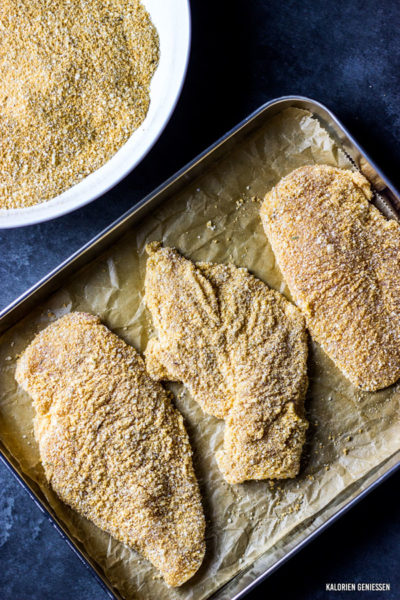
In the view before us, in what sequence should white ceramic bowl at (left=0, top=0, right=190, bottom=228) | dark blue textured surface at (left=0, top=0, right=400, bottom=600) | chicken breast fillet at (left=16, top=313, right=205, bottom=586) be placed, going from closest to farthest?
white ceramic bowl at (left=0, top=0, right=190, bottom=228)
chicken breast fillet at (left=16, top=313, right=205, bottom=586)
dark blue textured surface at (left=0, top=0, right=400, bottom=600)

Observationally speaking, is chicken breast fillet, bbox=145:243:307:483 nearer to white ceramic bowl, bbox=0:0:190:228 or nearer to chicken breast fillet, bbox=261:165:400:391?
chicken breast fillet, bbox=261:165:400:391

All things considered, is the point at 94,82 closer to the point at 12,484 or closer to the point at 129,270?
the point at 129,270

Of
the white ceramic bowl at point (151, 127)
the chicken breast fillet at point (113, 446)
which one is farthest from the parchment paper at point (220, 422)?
the white ceramic bowl at point (151, 127)

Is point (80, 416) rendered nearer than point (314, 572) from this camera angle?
Yes

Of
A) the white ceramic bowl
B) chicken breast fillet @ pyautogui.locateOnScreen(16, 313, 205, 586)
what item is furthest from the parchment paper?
the white ceramic bowl

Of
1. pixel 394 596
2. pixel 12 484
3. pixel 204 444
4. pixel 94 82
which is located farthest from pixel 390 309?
pixel 12 484

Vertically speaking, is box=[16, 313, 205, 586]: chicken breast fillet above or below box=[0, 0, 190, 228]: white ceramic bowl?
below

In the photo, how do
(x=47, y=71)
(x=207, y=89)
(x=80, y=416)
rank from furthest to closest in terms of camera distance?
(x=207, y=89)
(x=80, y=416)
(x=47, y=71)

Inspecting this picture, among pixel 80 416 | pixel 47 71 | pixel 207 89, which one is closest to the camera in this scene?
pixel 47 71
